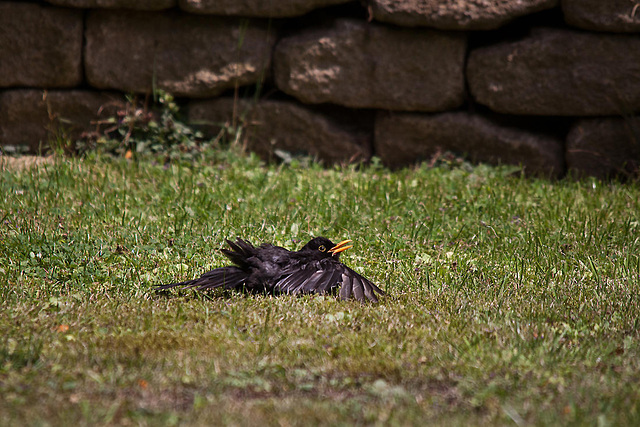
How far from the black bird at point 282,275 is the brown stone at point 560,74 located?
10.3 ft

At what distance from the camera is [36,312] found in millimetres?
3404

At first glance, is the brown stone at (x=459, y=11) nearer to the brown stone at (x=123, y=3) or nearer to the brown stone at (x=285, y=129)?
the brown stone at (x=285, y=129)

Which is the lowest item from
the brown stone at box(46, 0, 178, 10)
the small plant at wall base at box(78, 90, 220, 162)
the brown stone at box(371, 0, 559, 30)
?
the small plant at wall base at box(78, 90, 220, 162)

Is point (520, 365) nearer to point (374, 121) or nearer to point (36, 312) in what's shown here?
point (36, 312)

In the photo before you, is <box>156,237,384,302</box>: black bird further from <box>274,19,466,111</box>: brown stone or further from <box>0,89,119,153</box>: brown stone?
<box>0,89,119,153</box>: brown stone

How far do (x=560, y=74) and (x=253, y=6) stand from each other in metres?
2.82

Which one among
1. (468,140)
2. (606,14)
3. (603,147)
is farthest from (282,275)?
(606,14)

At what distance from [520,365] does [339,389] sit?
75cm

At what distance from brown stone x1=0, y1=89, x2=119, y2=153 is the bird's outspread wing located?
11.7 feet

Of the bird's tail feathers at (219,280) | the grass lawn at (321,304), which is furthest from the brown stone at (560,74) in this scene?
the bird's tail feathers at (219,280)

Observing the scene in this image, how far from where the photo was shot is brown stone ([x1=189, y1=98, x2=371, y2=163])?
6.62 metres

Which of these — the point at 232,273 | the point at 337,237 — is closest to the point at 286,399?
the point at 232,273

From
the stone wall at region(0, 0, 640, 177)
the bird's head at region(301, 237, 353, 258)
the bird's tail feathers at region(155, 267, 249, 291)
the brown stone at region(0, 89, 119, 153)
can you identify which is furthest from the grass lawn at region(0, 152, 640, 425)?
the brown stone at region(0, 89, 119, 153)

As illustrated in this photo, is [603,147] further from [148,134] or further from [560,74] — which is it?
[148,134]
